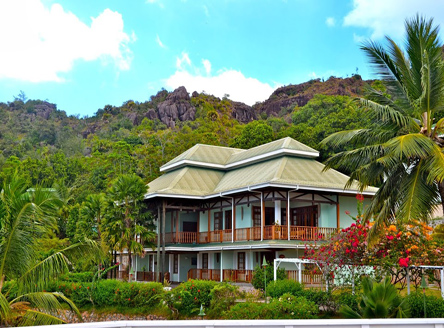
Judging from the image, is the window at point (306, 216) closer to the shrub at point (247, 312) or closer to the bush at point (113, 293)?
Result: the bush at point (113, 293)

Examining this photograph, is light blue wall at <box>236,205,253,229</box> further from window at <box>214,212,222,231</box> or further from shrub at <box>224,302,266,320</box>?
shrub at <box>224,302,266,320</box>

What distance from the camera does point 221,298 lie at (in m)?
18.6

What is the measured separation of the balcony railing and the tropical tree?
7.68 feet

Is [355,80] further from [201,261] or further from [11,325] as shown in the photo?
[11,325]

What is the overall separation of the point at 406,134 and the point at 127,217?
55.9ft

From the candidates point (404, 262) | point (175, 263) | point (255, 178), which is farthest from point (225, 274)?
point (404, 262)

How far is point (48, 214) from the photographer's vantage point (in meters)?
14.3

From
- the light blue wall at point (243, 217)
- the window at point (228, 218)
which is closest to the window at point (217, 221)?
the window at point (228, 218)

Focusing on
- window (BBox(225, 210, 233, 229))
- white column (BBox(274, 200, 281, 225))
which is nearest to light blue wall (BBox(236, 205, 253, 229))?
window (BBox(225, 210, 233, 229))

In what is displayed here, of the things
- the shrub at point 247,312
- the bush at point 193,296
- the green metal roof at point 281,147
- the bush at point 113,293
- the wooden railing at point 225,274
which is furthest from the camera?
the green metal roof at point 281,147

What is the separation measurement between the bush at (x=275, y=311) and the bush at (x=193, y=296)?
383 centimetres

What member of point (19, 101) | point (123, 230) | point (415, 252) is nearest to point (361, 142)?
point (415, 252)

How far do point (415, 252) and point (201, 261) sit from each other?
62.1ft

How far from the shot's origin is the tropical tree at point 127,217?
93.3 ft
